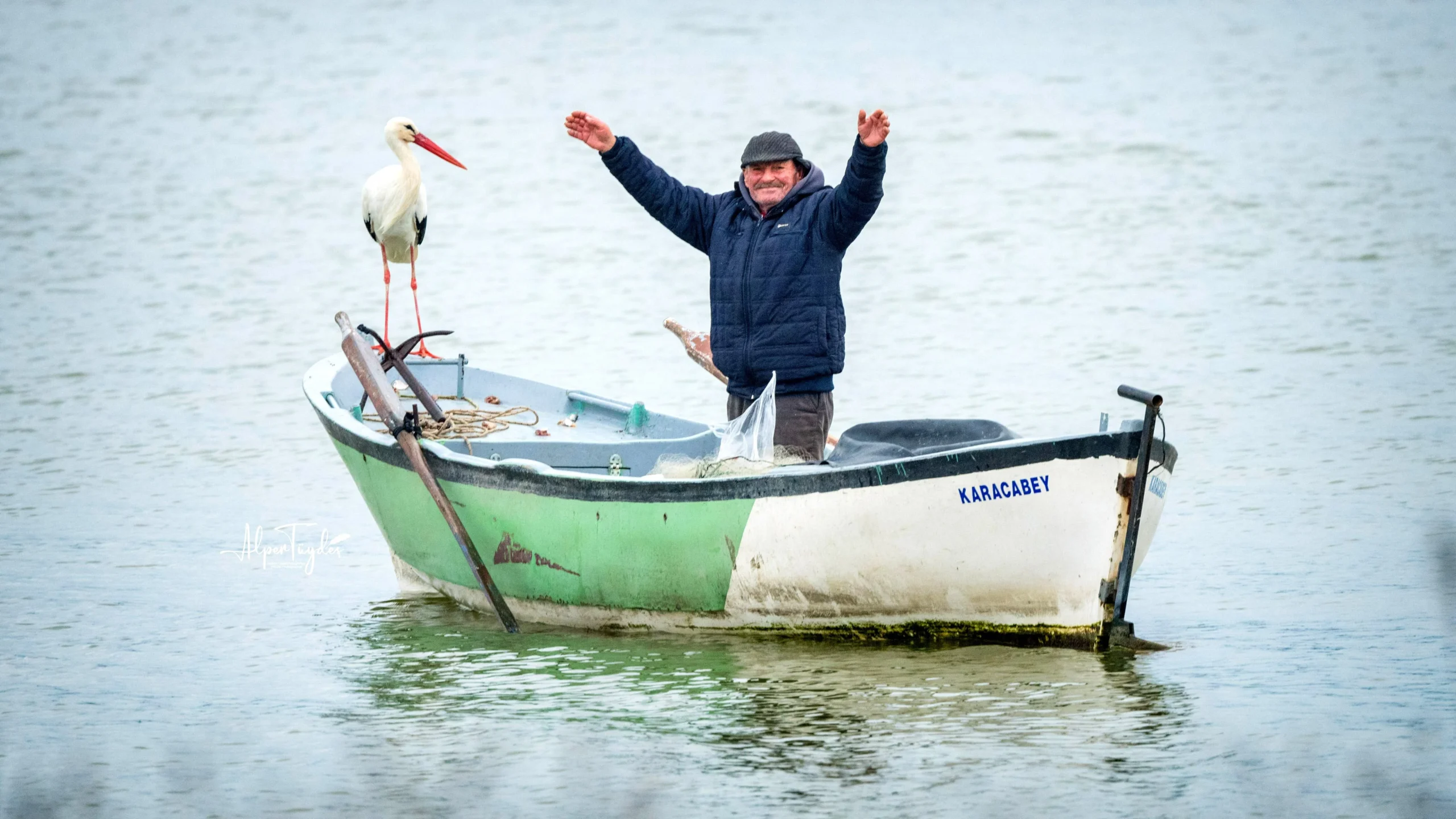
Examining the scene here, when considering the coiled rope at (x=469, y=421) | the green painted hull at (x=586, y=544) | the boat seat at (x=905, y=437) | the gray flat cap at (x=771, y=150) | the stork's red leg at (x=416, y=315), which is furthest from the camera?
the stork's red leg at (x=416, y=315)

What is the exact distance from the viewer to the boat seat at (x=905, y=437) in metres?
7.23

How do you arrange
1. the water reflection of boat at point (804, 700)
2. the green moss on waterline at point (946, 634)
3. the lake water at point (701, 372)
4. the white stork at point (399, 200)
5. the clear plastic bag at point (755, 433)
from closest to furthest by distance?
1. the water reflection of boat at point (804, 700)
2. the lake water at point (701, 372)
3. the green moss on waterline at point (946, 634)
4. the clear plastic bag at point (755, 433)
5. the white stork at point (399, 200)

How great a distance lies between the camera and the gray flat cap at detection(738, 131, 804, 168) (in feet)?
25.2

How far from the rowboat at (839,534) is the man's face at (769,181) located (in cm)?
93

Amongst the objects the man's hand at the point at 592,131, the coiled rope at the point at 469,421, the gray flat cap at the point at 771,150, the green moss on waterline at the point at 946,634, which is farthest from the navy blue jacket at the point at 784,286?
the coiled rope at the point at 469,421

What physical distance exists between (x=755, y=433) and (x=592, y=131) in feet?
4.44

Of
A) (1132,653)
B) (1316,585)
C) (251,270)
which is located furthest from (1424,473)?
(251,270)

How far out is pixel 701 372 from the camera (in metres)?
14.1

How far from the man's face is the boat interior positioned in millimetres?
921

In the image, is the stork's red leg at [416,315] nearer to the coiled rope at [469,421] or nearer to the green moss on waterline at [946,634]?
the coiled rope at [469,421]

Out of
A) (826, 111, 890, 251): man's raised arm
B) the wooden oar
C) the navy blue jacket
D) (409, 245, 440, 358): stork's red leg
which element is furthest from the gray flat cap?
(409, 245, 440, 358): stork's red leg

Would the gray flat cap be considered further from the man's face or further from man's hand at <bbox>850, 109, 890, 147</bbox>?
man's hand at <bbox>850, 109, 890, 147</bbox>

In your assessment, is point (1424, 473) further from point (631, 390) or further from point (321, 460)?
point (321, 460)

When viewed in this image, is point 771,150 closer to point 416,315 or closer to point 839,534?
point 839,534
